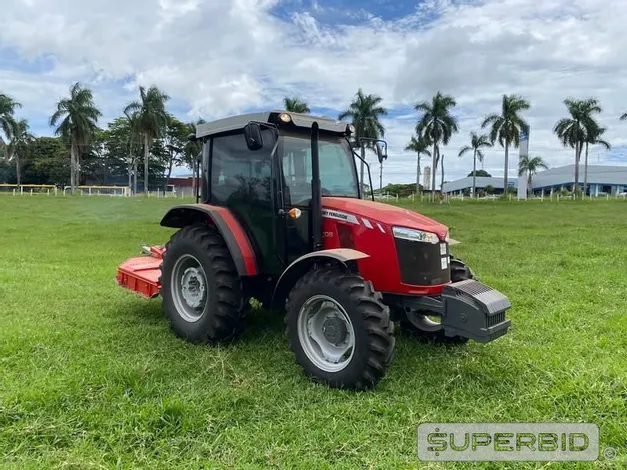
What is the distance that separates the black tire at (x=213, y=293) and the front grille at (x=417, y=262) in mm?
1706

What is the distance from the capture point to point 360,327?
159 inches

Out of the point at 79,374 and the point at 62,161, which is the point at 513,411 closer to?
the point at 79,374

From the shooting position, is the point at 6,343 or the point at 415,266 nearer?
the point at 415,266

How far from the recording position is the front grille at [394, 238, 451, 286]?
4438 mm

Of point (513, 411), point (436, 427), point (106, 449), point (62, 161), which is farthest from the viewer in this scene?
point (62, 161)

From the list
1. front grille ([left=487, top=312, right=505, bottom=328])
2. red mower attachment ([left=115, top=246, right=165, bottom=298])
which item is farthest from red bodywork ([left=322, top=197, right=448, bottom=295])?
red mower attachment ([left=115, top=246, right=165, bottom=298])

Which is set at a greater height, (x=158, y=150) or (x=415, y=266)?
(x=158, y=150)

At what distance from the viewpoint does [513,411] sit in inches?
151

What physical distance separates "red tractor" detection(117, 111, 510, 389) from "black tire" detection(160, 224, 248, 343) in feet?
0.04

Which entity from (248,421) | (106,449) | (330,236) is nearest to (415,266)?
(330,236)

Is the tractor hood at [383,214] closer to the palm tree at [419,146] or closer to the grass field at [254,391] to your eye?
the grass field at [254,391]

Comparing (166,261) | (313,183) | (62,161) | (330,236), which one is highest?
(62,161)

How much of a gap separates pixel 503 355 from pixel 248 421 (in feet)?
8.52

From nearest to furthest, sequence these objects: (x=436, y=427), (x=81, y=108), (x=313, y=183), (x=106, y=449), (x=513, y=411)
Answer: (x=106, y=449) < (x=436, y=427) < (x=513, y=411) < (x=313, y=183) < (x=81, y=108)
